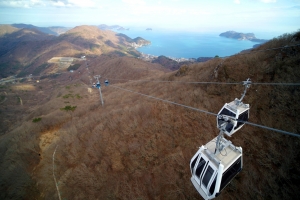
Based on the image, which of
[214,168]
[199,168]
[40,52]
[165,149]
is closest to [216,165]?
[214,168]

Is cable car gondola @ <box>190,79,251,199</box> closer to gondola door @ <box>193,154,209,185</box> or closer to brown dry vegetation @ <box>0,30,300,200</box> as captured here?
gondola door @ <box>193,154,209,185</box>

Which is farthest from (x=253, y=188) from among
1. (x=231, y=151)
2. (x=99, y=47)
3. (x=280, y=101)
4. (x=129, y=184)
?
(x=99, y=47)

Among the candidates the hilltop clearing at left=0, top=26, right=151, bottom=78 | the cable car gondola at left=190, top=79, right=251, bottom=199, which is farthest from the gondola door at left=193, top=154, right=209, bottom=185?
the hilltop clearing at left=0, top=26, right=151, bottom=78

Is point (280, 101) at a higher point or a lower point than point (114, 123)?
higher

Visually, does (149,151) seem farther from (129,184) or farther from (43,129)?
(43,129)

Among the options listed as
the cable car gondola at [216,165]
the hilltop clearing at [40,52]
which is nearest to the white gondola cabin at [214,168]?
the cable car gondola at [216,165]

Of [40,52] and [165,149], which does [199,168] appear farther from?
[40,52]
